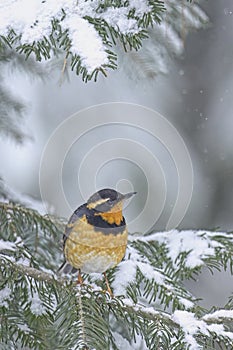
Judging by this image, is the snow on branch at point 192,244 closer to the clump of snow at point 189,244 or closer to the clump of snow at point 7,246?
the clump of snow at point 189,244

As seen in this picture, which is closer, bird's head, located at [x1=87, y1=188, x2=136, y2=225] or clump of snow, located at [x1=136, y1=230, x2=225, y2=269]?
bird's head, located at [x1=87, y1=188, x2=136, y2=225]

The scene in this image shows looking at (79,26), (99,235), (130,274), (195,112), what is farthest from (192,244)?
(195,112)

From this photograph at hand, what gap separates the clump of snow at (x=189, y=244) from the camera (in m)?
1.81

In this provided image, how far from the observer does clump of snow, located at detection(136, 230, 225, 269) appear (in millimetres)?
1808

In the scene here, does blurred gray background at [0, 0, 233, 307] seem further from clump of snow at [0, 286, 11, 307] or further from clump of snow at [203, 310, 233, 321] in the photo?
clump of snow at [203, 310, 233, 321]

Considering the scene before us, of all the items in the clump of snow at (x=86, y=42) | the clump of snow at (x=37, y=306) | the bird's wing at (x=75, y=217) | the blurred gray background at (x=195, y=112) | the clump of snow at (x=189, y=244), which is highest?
the blurred gray background at (x=195, y=112)

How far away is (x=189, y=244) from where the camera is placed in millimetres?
1866

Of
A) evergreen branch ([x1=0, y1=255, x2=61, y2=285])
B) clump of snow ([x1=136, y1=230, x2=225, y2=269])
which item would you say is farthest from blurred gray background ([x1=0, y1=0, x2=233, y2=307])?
evergreen branch ([x1=0, y1=255, x2=61, y2=285])

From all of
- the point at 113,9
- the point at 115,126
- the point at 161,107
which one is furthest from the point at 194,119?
the point at 113,9

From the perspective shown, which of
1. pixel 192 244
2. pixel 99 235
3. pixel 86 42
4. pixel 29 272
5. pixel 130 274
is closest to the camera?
pixel 86 42

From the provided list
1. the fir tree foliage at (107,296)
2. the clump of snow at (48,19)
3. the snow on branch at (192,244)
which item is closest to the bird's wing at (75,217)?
the fir tree foliage at (107,296)

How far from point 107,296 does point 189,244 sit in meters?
0.48

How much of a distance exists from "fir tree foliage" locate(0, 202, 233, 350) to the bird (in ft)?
0.18

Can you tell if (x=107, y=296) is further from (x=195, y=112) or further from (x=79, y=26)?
(x=195, y=112)
